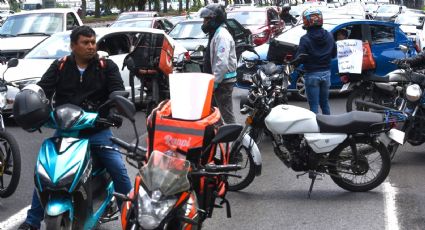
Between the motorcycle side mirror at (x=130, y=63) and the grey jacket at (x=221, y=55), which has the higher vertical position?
the grey jacket at (x=221, y=55)

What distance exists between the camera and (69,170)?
459 centimetres

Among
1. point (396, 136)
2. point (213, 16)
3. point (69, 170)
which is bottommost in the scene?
point (396, 136)

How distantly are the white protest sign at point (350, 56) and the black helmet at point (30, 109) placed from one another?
277 inches

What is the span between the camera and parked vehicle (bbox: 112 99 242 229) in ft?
12.9

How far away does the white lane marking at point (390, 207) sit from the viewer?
603 centimetres

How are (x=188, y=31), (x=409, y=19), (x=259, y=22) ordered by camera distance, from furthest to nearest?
(x=409, y=19)
(x=259, y=22)
(x=188, y=31)

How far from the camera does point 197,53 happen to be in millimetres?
10992

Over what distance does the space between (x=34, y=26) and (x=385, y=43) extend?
8250mm

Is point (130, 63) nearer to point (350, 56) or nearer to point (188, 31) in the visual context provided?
point (350, 56)

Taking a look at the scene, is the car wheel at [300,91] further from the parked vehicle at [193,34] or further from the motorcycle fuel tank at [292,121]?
the motorcycle fuel tank at [292,121]

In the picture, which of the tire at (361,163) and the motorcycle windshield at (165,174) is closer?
the motorcycle windshield at (165,174)

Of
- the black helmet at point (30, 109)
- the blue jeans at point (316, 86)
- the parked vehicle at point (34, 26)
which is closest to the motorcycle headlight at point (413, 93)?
the blue jeans at point (316, 86)

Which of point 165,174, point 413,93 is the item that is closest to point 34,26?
point 413,93

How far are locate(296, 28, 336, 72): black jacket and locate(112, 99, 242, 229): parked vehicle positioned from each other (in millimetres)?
4790
